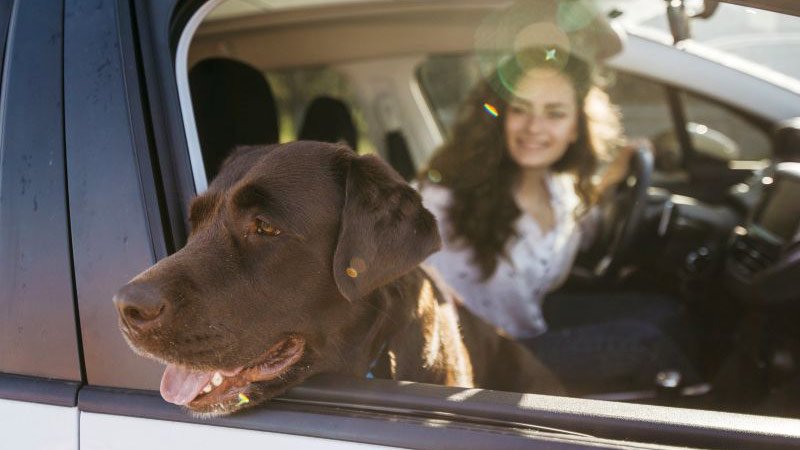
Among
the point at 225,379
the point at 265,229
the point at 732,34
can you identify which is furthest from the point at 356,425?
the point at 732,34

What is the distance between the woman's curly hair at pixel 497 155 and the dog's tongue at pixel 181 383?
176 cm

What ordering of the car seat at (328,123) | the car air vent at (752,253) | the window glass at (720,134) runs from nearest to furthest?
the car air vent at (752,253), the car seat at (328,123), the window glass at (720,134)

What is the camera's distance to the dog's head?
1.66 m

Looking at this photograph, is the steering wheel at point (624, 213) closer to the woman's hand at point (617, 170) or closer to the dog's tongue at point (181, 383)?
the woman's hand at point (617, 170)

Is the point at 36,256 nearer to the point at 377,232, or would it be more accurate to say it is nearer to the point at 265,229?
the point at 265,229

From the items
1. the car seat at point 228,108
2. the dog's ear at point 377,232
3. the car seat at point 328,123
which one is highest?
the car seat at point 228,108

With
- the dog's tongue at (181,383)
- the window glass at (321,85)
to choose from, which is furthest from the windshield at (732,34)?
the dog's tongue at (181,383)

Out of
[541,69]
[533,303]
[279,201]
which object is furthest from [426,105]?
[279,201]

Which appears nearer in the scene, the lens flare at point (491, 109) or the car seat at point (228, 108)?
the car seat at point (228, 108)

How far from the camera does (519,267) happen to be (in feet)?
10.9

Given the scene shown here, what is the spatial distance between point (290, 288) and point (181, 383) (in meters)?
0.35

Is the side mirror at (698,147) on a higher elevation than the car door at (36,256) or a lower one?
lower

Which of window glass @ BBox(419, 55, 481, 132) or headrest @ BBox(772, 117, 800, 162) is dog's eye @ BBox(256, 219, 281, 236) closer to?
headrest @ BBox(772, 117, 800, 162)

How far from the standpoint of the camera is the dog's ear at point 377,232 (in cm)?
185
